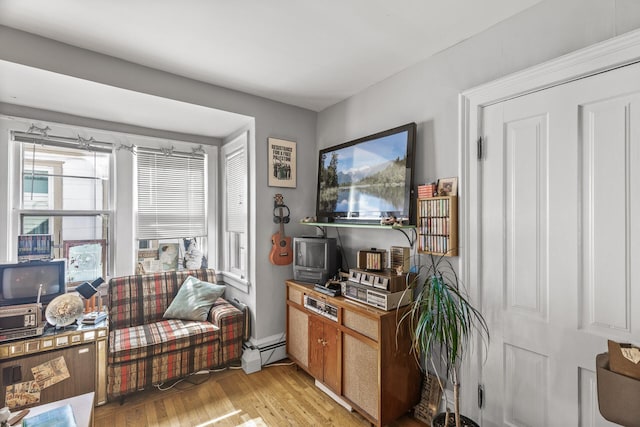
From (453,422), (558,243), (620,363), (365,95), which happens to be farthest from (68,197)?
(620,363)

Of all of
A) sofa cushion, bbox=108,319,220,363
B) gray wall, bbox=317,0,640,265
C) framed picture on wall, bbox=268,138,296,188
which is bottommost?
sofa cushion, bbox=108,319,220,363

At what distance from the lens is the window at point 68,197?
260 centimetres

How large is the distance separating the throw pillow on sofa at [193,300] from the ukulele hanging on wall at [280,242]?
0.71 m

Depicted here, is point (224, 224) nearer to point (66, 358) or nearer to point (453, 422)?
point (66, 358)

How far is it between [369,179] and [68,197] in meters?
2.80

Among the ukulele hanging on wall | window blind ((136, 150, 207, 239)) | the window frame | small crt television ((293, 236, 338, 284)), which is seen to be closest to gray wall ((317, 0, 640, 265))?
small crt television ((293, 236, 338, 284))

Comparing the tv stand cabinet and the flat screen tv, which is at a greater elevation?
the flat screen tv

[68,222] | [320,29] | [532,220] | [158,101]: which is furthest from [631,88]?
[68,222]

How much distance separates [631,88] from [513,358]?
1475 mm

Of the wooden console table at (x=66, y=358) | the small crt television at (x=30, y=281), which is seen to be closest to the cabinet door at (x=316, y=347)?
the wooden console table at (x=66, y=358)

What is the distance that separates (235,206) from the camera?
3.30 m

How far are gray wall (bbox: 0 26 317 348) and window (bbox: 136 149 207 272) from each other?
1.61ft

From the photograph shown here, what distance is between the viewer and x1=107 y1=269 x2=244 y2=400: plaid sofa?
91.1 inches

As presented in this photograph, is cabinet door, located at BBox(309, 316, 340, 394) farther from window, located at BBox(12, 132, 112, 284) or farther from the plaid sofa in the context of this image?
window, located at BBox(12, 132, 112, 284)
